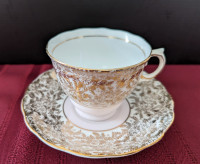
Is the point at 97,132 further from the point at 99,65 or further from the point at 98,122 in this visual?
the point at 99,65

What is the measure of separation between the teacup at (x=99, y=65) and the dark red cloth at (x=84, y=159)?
0.12 metres

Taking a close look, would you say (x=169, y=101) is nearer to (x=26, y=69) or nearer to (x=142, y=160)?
(x=142, y=160)

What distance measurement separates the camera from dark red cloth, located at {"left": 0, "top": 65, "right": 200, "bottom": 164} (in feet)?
1.30

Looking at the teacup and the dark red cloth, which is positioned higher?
the teacup

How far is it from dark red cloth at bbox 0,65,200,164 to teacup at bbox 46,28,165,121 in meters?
0.12

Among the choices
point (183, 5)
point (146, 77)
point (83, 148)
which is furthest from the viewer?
point (183, 5)

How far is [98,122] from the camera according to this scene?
1.57ft

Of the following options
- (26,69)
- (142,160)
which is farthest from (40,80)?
(142,160)

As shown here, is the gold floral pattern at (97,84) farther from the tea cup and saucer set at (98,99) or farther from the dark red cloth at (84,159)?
the dark red cloth at (84,159)

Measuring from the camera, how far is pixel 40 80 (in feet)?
1.95

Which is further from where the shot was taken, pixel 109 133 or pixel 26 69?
pixel 26 69

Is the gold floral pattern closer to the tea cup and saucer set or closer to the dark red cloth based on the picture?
the tea cup and saucer set

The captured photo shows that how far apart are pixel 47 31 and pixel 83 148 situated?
0.45 meters

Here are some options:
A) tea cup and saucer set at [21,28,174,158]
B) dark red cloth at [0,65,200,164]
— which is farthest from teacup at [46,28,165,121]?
dark red cloth at [0,65,200,164]
